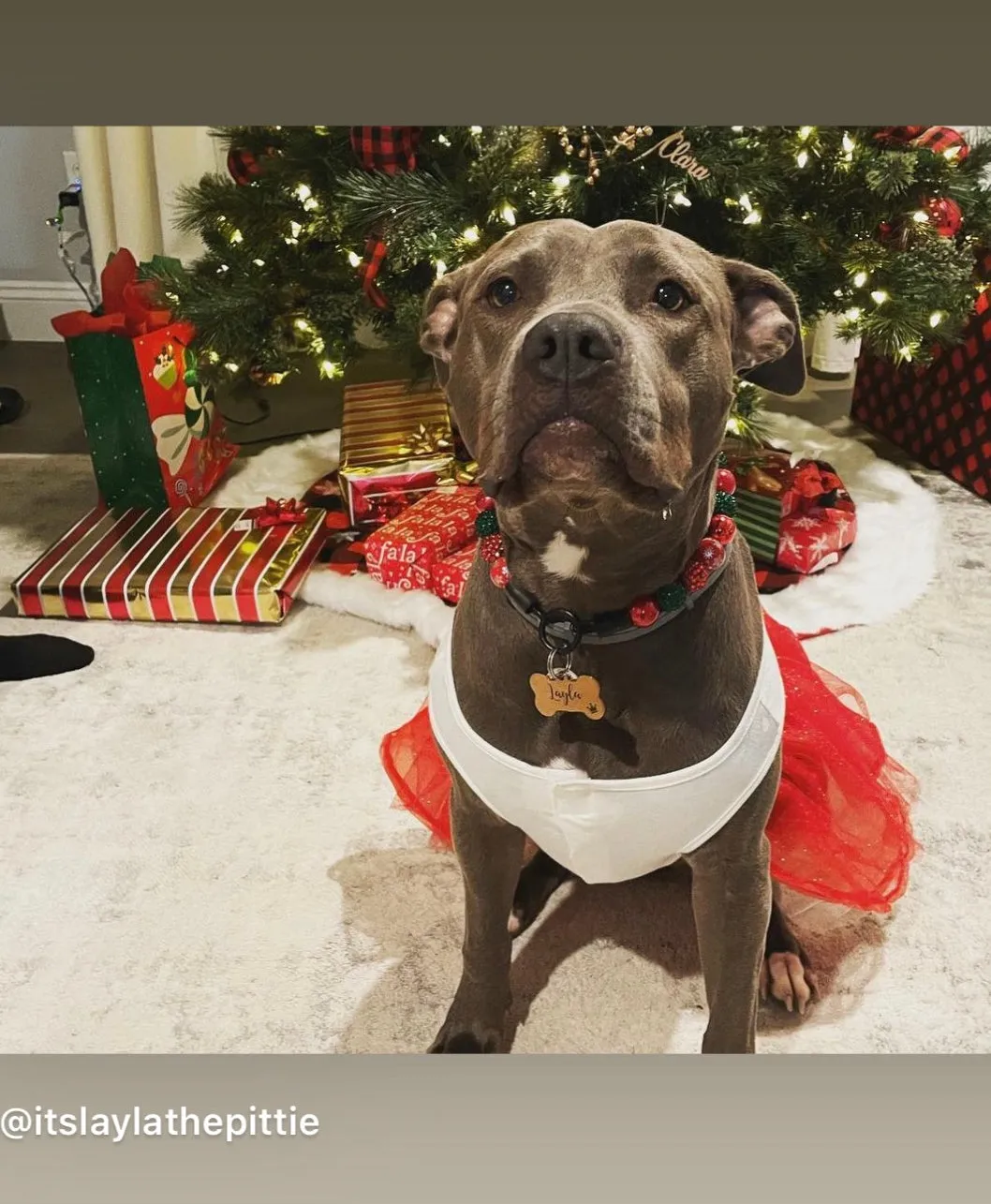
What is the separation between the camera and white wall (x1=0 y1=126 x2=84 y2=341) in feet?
10.4

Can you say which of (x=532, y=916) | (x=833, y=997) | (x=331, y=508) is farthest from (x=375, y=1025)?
(x=331, y=508)

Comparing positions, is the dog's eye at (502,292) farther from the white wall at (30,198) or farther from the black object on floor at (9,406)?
the white wall at (30,198)

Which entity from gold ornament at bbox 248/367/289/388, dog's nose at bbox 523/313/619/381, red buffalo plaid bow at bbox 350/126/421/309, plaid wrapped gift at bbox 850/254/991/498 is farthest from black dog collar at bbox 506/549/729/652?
plaid wrapped gift at bbox 850/254/991/498

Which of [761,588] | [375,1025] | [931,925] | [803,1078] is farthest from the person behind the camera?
[761,588]

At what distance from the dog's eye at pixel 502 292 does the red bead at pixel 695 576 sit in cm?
30

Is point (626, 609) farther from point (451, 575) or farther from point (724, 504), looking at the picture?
point (451, 575)

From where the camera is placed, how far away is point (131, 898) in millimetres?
1431

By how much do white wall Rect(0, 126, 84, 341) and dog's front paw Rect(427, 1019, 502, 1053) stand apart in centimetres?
291

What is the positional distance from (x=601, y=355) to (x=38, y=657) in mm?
1480

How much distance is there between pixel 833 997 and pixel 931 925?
0.65 feet

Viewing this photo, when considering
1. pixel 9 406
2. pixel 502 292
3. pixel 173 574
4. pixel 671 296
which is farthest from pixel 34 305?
pixel 671 296

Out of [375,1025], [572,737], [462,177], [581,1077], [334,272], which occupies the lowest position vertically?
[375,1025]

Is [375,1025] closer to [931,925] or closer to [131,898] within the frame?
[131,898]

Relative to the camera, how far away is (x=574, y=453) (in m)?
0.85
